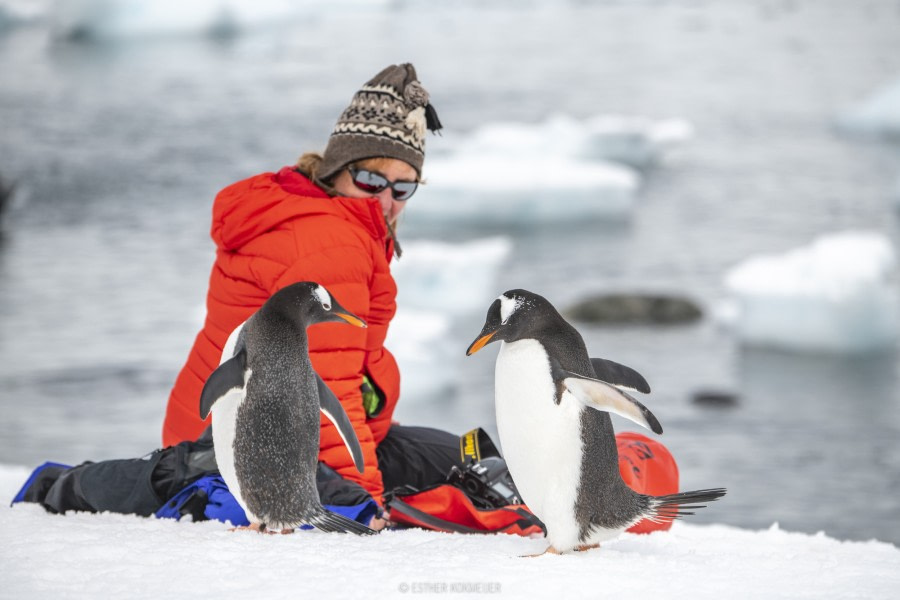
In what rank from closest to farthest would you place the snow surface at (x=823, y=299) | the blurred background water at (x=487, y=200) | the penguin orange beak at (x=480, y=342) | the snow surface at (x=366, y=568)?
the snow surface at (x=366, y=568) → the penguin orange beak at (x=480, y=342) → the blurred background water at (x=487, y=200) → the snow surface at (x=823, y=299)

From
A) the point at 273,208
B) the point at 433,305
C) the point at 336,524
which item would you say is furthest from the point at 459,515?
the point at 433,305

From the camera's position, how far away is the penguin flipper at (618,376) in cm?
237

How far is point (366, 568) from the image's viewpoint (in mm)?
2145

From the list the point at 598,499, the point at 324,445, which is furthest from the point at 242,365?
the point at 598,499

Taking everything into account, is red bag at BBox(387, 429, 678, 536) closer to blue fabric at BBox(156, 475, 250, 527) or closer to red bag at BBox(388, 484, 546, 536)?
red bag at BBox(388, 484, 546, 536)

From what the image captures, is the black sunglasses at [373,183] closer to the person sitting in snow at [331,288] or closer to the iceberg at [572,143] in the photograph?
the person sitting in snow at [331,288]

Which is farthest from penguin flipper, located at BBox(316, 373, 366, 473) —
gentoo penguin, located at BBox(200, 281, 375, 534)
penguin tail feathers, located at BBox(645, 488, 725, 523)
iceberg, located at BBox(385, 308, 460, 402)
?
iceberg, located at BBox(385, 308, 460, 402)

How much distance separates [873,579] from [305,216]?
4.44ft

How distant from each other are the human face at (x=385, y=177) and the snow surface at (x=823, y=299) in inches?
295

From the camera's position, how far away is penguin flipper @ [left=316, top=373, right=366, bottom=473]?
2387 mm

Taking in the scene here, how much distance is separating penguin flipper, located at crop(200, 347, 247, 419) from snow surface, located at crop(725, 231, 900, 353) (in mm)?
8165

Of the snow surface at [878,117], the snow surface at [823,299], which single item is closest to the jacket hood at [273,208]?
the snow surface at [823,299]

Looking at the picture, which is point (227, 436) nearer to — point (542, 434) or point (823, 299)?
point (542, 434)

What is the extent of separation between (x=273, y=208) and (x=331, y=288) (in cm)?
24
